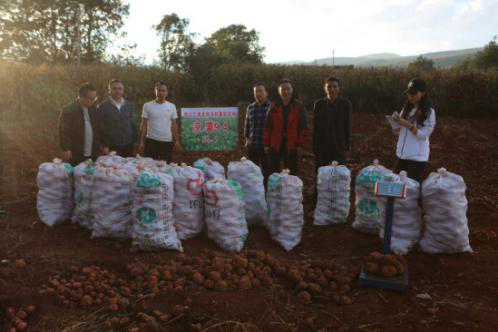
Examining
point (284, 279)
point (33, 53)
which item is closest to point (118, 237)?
point (284, 279)

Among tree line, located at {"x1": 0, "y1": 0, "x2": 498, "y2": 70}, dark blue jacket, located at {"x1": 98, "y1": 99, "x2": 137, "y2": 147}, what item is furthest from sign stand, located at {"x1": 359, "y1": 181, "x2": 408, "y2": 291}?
tree line, located at {"x1": 0, "y1": 0, "x2": 498, "y2": 70}

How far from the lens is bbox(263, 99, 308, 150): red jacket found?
4543 mm

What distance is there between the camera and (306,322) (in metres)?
2.67

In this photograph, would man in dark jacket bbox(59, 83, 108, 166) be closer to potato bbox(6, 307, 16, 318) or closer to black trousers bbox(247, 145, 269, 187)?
black trousers bbox(247, 145, 269, 187)

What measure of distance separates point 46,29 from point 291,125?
2382cm

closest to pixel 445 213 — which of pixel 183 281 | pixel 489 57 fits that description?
pixel 183 281

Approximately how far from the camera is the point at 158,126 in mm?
4816

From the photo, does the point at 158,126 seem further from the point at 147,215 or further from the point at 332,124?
the point at 332,124

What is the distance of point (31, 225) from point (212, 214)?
6.22ft

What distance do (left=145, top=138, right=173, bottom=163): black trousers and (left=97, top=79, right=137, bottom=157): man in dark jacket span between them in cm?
20

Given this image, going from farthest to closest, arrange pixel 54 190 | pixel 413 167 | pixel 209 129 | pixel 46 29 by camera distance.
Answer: pixel 46 29 < pixel 209 129 < pixel 54 190 < pixel 413 167

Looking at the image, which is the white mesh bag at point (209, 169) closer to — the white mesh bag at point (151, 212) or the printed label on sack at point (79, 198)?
the white mesh bag at point (151, 212)

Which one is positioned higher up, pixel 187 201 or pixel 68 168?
pixel 68 168

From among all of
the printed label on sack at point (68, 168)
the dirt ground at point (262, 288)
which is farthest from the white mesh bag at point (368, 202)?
the printed label on sack at point (68, 168)
